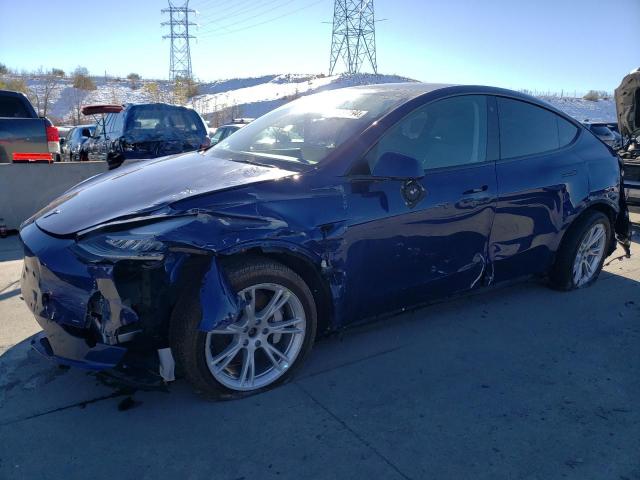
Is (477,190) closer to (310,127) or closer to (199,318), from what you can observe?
(310,127)

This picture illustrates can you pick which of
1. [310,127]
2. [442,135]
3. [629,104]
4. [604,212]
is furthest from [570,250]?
[629,104]

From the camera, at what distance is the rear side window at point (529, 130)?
404 cm

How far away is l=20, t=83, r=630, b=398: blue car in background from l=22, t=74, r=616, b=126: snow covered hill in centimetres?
3855

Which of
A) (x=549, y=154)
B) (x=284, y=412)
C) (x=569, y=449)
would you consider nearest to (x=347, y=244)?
(x=284, y=412)

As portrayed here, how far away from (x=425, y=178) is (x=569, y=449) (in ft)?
5.85

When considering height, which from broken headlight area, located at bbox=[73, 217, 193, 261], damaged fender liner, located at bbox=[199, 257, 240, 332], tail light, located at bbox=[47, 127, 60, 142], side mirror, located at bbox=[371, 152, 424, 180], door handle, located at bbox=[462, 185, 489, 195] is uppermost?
tail light, located at bbox=[47, 127, 60, 142]

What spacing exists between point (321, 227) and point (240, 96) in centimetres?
5463

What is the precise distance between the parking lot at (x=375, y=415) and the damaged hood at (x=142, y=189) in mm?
969

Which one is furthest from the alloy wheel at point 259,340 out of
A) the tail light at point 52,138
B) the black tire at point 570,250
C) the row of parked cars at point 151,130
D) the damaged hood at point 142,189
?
the tail light at point 52,138

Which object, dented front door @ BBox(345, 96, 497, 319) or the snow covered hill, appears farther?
the snow covered hill

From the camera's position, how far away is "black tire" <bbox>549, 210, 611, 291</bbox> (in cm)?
453

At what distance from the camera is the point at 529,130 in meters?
4.23

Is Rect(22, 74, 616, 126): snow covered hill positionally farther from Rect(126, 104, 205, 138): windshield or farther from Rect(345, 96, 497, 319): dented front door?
Rect(345, 96, 497, 319): dented front door

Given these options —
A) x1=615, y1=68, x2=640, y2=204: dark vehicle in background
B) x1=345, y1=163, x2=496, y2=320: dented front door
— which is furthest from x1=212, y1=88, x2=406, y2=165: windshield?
x1=615, y1=68, x2=640, y2=204: dark vehicle in background
